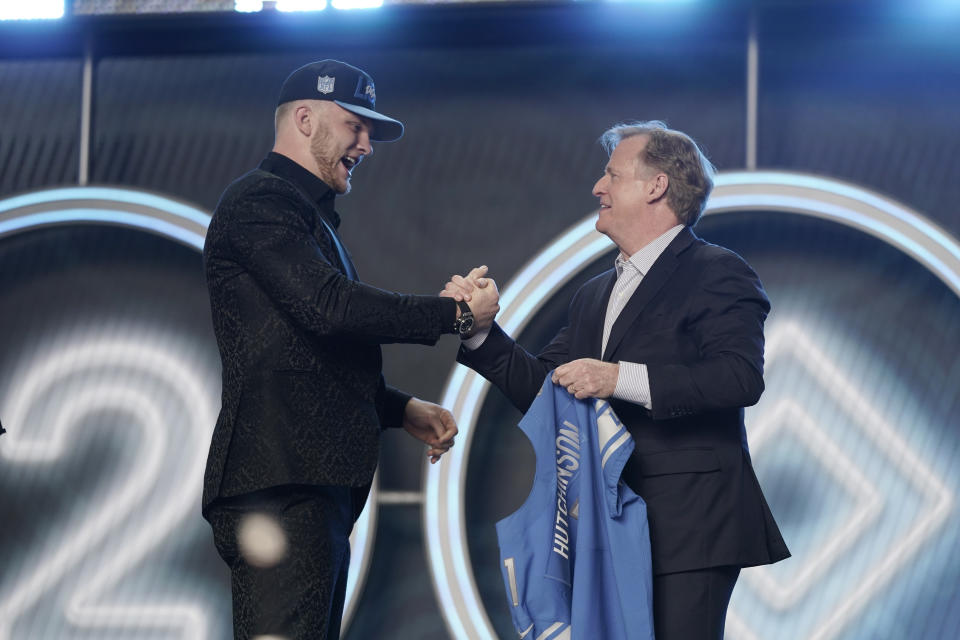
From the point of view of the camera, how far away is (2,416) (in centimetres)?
378

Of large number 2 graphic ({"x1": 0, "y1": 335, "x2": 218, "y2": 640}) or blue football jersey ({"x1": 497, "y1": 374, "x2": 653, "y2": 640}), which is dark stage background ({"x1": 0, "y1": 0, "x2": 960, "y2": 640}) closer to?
large number 2 graphic ({"x1": 0, "y1": 335, "x2": 218, "y2": 640})

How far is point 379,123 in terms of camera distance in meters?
2.47

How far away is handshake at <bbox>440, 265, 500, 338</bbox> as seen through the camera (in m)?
2.37

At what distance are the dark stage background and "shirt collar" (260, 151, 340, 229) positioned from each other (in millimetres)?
1245

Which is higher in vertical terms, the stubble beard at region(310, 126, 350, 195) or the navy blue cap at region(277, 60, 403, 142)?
the navy blue cap at region(277, 60, 403, 142)

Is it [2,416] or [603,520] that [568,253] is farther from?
[2,416]

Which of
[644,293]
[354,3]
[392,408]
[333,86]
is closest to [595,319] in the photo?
[644,293]

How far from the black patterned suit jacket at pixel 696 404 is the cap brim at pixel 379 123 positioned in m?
0.65

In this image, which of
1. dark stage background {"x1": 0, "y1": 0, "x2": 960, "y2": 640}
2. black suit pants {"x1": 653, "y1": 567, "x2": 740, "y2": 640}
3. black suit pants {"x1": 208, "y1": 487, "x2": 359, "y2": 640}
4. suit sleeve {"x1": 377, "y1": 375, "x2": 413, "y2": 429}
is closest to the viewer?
black suit pants {"x1": 208, "y1": 487, "x2": 359, "y2": 640}

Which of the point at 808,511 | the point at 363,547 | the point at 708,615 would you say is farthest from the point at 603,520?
the point at 808,511

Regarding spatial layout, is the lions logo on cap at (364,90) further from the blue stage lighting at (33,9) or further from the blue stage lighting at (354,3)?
the blue stage lighting at (33,9)

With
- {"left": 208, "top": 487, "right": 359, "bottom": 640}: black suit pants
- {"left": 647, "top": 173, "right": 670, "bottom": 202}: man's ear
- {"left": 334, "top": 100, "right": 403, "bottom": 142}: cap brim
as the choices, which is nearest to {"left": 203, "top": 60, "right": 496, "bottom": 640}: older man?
{"left": 208, "top": 487, "right": 359, "bottom": 640}: black suit pants

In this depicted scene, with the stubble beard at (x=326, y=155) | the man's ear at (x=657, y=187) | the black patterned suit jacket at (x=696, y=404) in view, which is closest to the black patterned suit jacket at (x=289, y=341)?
the stubble beard at (x=326, y=155)

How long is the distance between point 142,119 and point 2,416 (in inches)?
45.8
